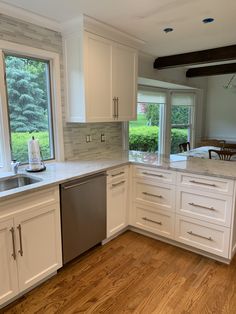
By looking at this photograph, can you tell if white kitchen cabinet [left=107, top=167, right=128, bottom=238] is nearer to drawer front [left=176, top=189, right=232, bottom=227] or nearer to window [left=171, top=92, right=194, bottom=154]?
drawer front [left=176, top=189, right=232, bottom=227]

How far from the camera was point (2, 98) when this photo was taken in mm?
2172

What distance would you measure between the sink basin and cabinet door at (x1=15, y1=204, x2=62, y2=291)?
1.15 ft

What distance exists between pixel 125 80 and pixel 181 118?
2997mm

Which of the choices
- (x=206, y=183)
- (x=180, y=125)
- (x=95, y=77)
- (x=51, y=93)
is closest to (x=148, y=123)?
(x=180, y=125)

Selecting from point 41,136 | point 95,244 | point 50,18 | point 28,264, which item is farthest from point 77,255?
point 50,18

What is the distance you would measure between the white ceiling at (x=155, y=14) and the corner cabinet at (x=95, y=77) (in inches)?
8.8

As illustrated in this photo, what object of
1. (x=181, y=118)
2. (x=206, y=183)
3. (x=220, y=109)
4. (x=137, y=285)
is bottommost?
(x=137, y=285)

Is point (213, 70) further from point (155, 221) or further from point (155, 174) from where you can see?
point (155, 221)

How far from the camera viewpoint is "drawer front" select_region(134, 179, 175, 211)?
2.55m

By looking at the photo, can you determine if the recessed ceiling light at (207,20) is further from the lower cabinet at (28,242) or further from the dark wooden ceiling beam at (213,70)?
the dark wooden ceiling beam at (213,70)

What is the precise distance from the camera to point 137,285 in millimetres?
2045

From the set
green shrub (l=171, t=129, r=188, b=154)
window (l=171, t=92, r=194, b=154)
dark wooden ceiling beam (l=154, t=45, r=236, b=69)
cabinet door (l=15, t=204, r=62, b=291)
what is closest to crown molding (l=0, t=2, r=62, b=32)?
cabinet door (l=15, t=204, r=62, b=291)

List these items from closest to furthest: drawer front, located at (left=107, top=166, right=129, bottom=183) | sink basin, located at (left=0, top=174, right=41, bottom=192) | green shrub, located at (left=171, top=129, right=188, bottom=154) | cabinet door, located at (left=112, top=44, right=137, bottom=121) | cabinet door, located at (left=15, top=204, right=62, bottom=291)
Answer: cabinet door, located at (left=15, top=204, right=62, bottom=291)
sink basin, located at (left=0, top=174, right=41, bottom=192)
drawer front, located at (left=107, top=166, right=129, bottom=183)
cabinet door, located at (left=112, top=44, right=137, bottom=121)
green shrub, located at (left=171, top=129, right=188, bottom=154)

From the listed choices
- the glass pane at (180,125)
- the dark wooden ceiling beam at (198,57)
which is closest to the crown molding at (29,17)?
the dark wooden ceiling beam at (198,57)
